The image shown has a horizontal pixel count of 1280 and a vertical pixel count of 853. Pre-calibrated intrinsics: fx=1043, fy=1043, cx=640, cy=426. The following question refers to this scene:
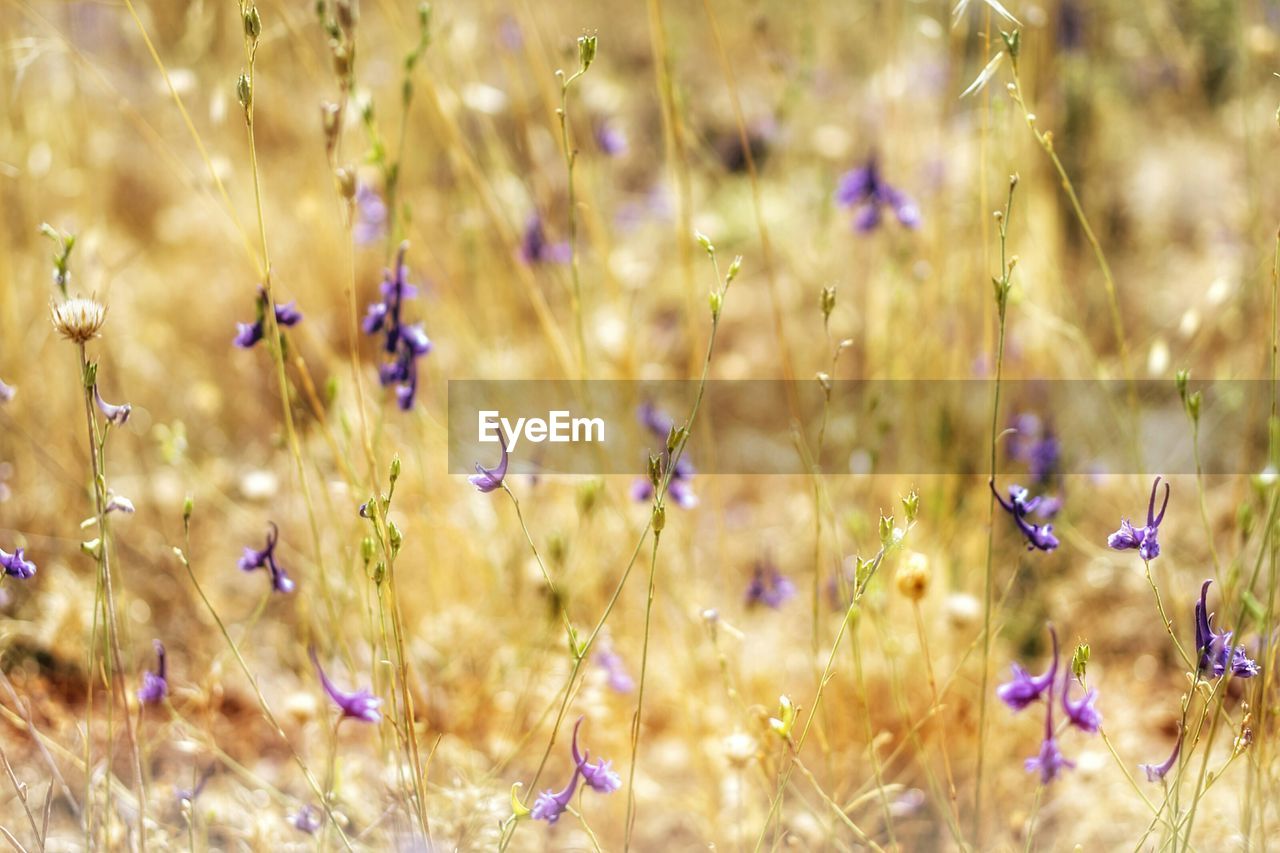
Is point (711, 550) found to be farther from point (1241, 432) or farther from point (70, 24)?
A: point (70, 24)

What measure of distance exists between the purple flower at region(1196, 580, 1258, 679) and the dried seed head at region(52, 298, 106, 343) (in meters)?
1.17

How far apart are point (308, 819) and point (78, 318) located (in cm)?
72

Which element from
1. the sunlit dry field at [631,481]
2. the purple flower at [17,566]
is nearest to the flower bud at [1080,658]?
the sunlit dry field at [631,481]

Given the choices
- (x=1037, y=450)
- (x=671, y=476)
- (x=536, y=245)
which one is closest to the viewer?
(x=671, y=476)

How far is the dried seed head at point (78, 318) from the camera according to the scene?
110cm

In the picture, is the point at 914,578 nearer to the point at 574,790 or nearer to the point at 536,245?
the point at 574,790

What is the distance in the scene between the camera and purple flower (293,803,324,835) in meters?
1.38

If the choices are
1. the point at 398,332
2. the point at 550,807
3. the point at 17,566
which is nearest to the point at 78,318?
the point at 17,566

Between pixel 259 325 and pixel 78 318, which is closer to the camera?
pixel 78 318

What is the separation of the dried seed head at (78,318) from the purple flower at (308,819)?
0.69m

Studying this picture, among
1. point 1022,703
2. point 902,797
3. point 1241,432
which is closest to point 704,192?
point 1241,432

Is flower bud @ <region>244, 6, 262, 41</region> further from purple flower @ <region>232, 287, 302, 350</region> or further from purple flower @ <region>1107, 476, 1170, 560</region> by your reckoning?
purple flower @ <region>1107, 476, 1170, 560</region>

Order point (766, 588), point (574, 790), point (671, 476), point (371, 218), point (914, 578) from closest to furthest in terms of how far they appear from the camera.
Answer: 1. point (574, 790)
2. point (914, 578)
3. point (671, 476)
4. point (766, 588)
5. point (371, 218)

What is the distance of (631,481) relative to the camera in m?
2.28
